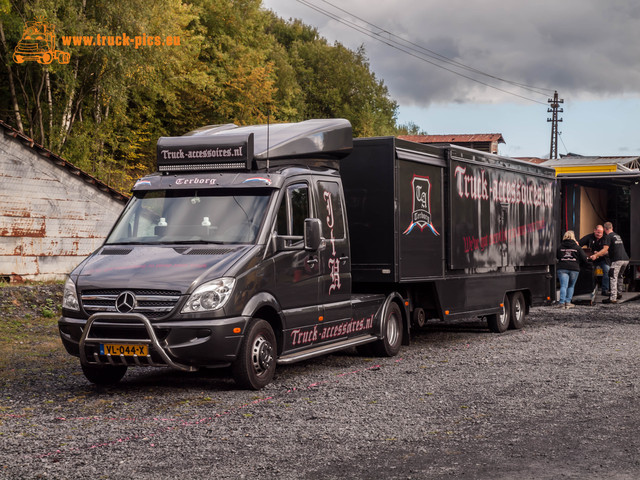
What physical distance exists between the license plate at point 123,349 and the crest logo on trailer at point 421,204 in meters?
4.77

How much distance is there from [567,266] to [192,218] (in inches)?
525

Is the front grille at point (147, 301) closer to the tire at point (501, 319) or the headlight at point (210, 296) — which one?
Answer: the headlight at point (210, 296)

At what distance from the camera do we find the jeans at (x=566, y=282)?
21141mm

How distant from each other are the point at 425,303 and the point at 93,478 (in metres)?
8.42

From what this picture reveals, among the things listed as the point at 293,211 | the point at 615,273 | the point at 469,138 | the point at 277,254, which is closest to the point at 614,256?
the point at 615,273

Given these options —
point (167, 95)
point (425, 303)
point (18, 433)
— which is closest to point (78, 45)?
point (167, 95)

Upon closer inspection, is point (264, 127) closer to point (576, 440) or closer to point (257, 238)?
point (257, 238)

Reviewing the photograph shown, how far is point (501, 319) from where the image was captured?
16.1 meters

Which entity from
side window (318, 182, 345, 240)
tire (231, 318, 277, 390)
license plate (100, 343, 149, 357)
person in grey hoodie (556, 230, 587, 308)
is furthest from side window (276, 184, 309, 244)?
person in grey hoodie (556, 230, 587, 308)

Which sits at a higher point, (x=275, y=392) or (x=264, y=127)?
(x=264, y=127)

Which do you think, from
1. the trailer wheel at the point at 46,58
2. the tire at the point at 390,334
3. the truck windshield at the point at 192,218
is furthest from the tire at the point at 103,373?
the trailer wheel at the point at 46,58

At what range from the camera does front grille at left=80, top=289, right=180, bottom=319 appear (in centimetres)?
888

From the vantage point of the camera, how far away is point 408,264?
12500 mm

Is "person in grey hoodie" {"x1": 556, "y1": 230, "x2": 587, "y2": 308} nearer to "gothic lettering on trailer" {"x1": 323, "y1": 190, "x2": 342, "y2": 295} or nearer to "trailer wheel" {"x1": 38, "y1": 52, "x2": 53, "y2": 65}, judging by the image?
"gothic lettering on trailer" {"x1": 323, "y1": 190, "x2": 342, "y2": 295}
